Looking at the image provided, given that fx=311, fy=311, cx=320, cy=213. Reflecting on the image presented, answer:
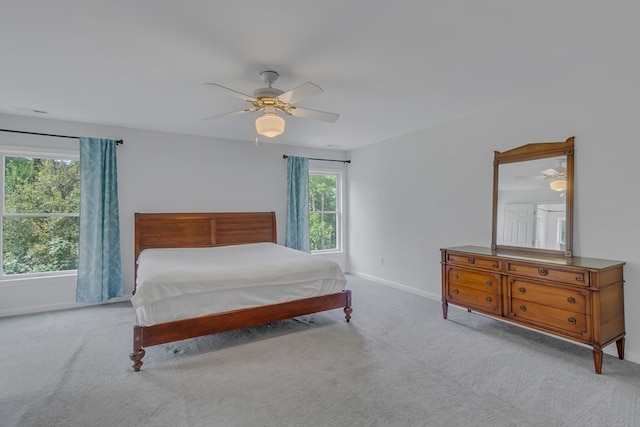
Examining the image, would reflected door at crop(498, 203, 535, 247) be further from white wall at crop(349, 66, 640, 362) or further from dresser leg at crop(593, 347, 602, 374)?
dresser leg at crop(593, 347, 602, 374)

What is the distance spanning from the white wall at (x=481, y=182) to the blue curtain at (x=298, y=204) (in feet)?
3.46

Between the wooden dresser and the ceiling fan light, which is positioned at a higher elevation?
the ceiling fan light

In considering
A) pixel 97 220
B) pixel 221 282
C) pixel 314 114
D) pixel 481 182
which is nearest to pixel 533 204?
pixel 481 182

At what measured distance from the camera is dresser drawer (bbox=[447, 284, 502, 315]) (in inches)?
128

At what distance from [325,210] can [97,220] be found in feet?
12.7

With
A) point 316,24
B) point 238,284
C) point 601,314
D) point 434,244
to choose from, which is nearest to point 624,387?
point 601,314

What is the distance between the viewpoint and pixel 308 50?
7.91 ft

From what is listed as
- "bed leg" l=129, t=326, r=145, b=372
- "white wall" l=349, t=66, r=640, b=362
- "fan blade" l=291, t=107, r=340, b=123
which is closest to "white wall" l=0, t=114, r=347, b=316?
"white wall" l=349, t=66, r=640, b=362

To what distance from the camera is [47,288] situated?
4.17m

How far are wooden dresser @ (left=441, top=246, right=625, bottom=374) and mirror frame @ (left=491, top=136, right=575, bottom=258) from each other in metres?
0.25

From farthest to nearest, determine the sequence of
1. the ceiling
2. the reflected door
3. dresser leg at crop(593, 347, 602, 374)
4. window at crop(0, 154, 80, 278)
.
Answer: window at crop(0, 154, 80, 278) < the reflected door < dresser leg at crop(593, 347, 602, 374) < the ceiling

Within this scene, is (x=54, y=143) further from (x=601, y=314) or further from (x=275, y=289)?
(x=601, y=314)

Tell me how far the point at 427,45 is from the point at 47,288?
5.33 meters

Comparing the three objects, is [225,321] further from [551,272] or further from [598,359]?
[598,359]
